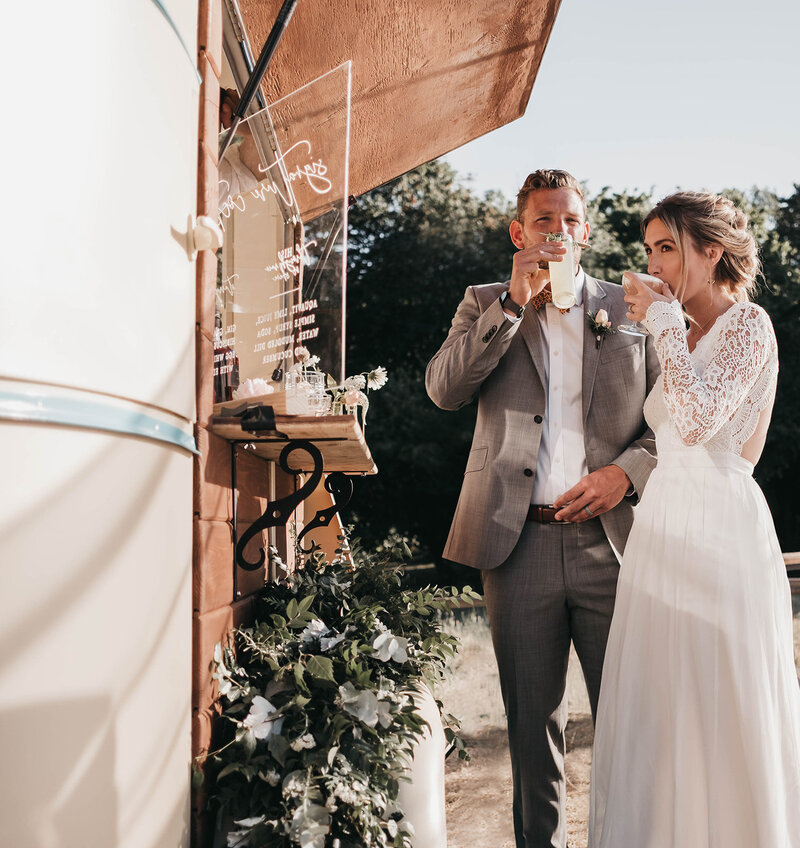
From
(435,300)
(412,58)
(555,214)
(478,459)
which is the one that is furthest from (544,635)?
(435,300)

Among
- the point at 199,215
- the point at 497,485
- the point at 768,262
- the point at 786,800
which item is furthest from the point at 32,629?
the point at 768,262

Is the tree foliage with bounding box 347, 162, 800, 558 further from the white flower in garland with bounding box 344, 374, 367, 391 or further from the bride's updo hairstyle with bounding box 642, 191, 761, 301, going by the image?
the white flower in garland with bounding box 344, 374, 367, 391

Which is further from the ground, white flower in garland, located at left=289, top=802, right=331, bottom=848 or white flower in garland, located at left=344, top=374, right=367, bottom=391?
white flower in garland, located at left=344, top=374, right=367, bottom=391

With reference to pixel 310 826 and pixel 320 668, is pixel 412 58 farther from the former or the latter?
pixel 310 826

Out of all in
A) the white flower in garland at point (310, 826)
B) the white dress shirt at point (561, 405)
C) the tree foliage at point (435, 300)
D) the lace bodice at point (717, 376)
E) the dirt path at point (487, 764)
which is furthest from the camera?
the tree foliage at point (435, 300)

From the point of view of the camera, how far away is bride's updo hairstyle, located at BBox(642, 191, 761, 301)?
255 cm

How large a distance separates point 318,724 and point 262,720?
125 millimetres

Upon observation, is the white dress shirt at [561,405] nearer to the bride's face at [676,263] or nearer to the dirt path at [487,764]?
the bride's face at [676,263]

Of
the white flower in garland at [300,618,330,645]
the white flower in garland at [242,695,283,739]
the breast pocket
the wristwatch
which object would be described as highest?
the wristwatch

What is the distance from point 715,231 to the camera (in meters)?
2.55

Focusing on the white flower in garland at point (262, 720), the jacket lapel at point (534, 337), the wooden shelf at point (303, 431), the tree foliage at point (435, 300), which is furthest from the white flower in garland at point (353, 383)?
the tree foliage at point (435, 300)

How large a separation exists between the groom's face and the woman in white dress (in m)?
0.30

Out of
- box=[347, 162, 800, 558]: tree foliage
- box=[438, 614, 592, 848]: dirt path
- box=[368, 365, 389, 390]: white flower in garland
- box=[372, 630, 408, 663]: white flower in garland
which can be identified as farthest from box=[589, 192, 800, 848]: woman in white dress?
box=[347, 162, 800, 558]: tree foliage

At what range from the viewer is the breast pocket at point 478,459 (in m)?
2.68
